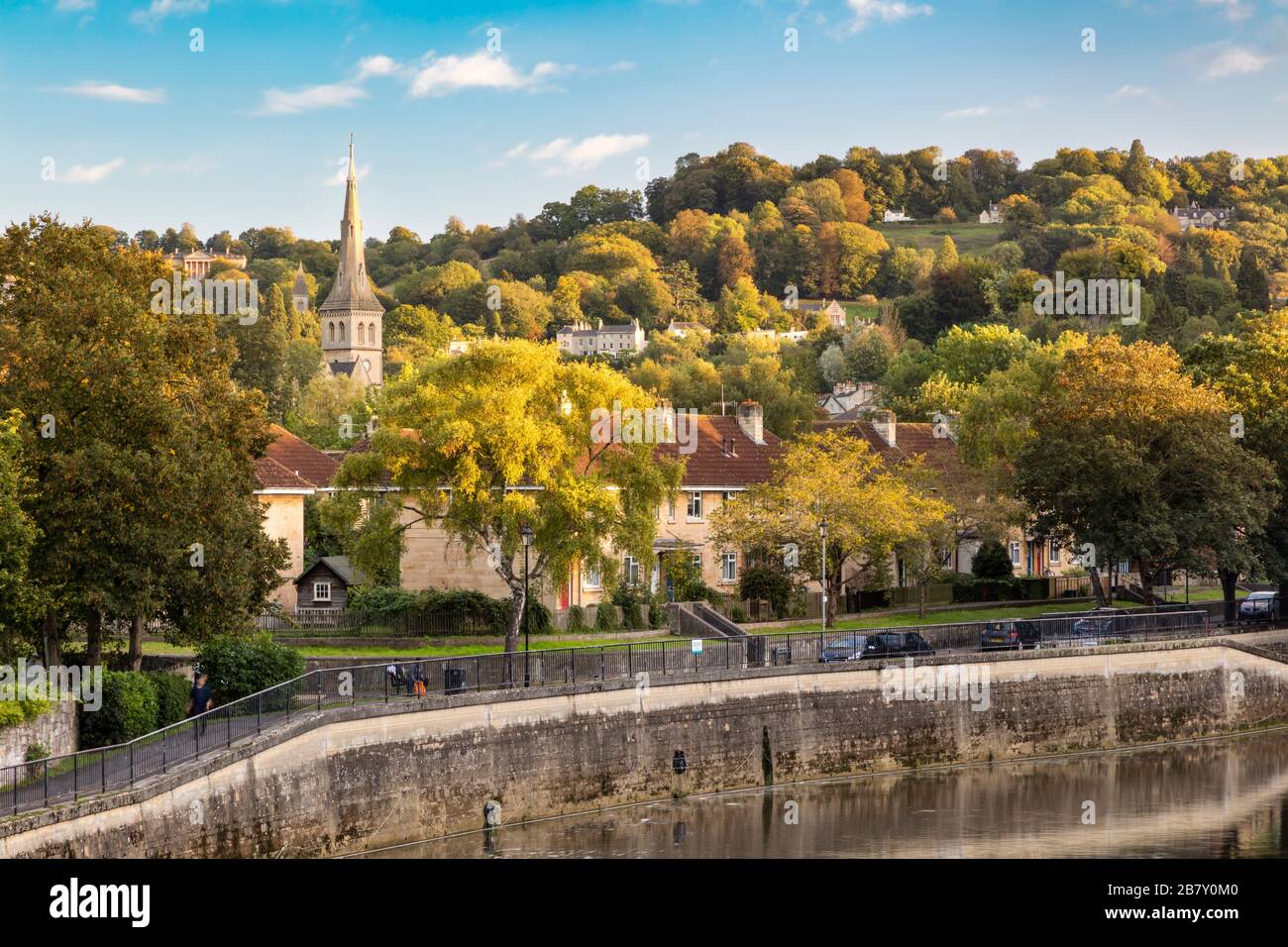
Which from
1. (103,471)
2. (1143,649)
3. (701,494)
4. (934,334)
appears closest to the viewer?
(103,471)

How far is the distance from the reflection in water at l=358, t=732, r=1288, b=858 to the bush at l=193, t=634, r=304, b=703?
18.8 ft

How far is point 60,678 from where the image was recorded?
39.0m

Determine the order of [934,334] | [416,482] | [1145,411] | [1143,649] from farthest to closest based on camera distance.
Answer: [934,334] < [1145,411] < [1143,649] < [416,482]

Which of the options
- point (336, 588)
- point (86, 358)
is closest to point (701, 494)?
point (336, 588)

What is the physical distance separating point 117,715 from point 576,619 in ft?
83.3

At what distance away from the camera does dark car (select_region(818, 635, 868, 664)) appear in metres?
53.3

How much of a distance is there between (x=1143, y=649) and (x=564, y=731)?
22.9m

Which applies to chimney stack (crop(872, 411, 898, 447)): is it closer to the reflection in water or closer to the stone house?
the stone house

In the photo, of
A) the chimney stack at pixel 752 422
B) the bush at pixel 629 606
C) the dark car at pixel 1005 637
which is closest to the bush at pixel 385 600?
the bush at pixel 629 606

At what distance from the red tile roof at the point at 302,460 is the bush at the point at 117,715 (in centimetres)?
3116

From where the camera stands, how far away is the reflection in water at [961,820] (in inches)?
1661

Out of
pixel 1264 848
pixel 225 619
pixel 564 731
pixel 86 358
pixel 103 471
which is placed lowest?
pixel 1264 848
